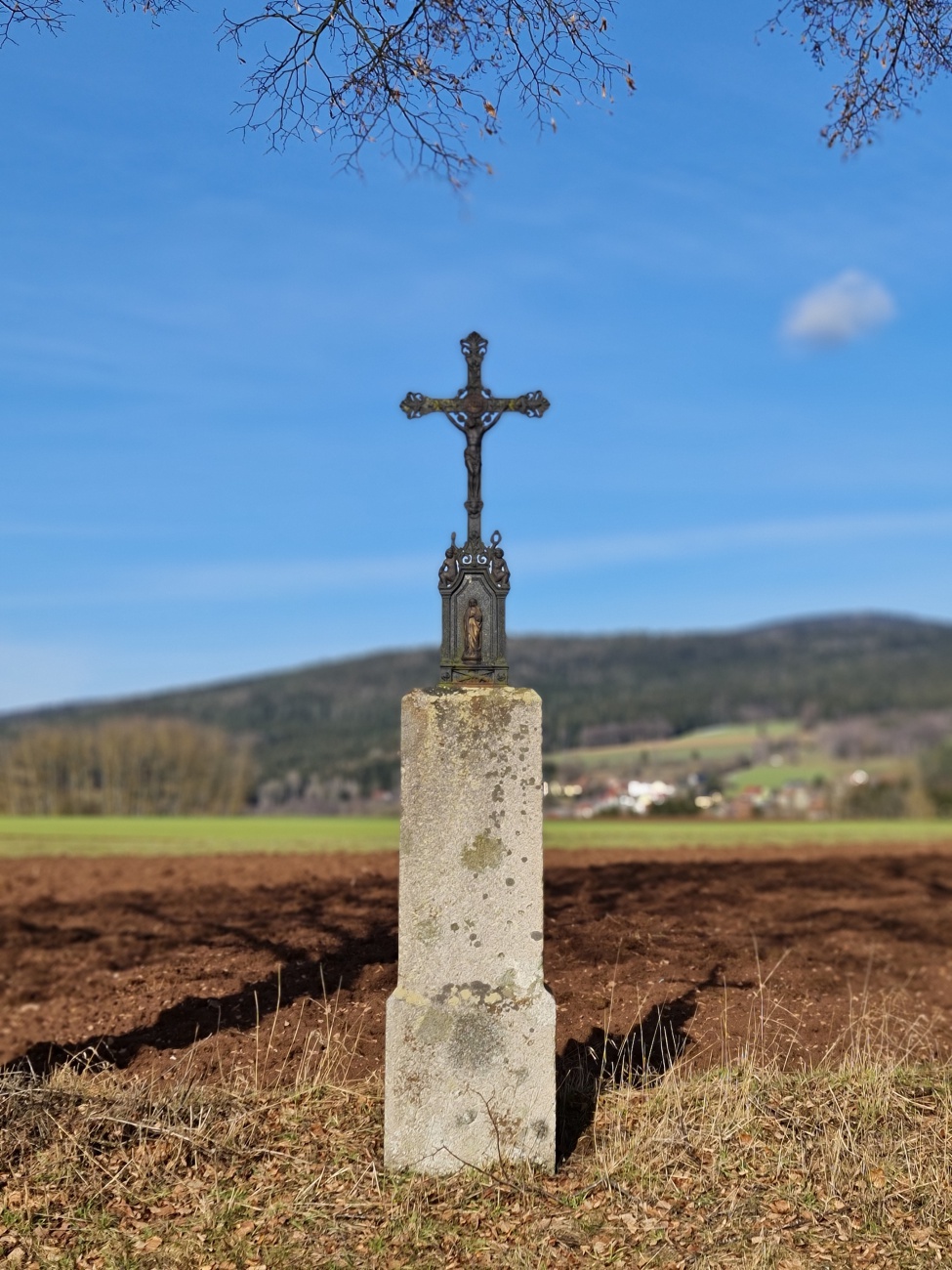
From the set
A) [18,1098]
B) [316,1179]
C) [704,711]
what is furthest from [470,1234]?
[704,711]

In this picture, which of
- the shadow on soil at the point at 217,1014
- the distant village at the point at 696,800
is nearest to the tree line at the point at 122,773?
the distant village at the point at 696,800

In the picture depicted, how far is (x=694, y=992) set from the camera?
8812 millimetres

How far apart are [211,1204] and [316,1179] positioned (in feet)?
1.92

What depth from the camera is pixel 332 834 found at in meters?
38.8

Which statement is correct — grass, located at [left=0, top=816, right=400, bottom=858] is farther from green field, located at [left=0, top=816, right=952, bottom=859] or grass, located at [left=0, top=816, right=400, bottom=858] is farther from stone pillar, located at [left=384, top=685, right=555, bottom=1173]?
stone pillar, located at [left=384, top=685, right=555, bottom=1173]

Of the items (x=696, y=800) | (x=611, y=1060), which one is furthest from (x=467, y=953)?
(x=696, y=800)

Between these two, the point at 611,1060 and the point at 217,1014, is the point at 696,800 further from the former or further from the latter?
the point at 611,1060

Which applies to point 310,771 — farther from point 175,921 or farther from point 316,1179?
point 316,1179

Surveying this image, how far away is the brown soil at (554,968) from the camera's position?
27.0 ft

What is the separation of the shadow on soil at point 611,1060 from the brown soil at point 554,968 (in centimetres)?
3

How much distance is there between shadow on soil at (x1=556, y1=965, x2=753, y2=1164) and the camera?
7012 mm

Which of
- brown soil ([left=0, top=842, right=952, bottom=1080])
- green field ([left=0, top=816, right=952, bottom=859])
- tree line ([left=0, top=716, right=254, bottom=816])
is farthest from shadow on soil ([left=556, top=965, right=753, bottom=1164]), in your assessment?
tree line ([left=0, top=716, right=254, bottom=816])

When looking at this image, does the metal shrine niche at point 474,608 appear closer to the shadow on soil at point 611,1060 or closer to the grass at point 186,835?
the shadow on soil at point 611,1060

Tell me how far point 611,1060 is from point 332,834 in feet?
105
